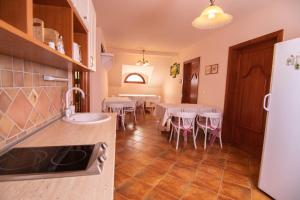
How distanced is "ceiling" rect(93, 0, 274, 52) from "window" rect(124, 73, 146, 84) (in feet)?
10.4

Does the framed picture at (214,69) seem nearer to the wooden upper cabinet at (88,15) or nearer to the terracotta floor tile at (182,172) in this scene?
the terracotta floor tile at (182,172)

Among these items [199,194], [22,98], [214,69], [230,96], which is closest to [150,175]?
[199,194]

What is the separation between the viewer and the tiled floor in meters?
1.72

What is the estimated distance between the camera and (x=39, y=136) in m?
1.05

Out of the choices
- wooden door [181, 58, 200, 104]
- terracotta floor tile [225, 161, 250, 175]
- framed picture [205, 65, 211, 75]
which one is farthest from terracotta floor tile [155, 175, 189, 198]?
wooden door [181, 58, 200, 104]

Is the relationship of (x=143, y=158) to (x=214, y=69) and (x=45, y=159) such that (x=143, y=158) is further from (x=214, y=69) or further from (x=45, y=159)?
(x=214, y=69)

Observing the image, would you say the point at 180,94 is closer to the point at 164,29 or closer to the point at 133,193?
the point at 164,29

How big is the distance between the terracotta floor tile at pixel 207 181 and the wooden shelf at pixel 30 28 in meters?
1.85

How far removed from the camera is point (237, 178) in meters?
2.04

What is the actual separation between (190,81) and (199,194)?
3801 mm

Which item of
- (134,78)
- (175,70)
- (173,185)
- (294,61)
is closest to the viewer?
(294,61)

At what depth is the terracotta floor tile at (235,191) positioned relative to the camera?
1.70m

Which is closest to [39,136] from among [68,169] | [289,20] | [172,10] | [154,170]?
[68,169]

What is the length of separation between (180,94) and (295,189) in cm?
429
